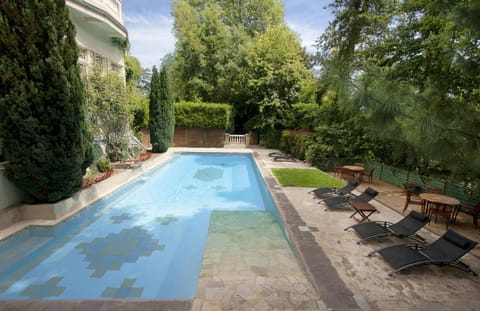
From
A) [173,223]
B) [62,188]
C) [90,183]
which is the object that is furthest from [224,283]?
[90,183]

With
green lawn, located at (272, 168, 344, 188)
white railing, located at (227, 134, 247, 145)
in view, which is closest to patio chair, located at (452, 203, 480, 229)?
green lawn, located at (272, 168, 344, 188)

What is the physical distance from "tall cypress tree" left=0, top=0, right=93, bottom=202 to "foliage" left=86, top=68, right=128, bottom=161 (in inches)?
145

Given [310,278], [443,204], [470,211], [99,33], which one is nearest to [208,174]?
[99,33]

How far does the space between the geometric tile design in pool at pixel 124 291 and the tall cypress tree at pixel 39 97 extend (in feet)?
10.1

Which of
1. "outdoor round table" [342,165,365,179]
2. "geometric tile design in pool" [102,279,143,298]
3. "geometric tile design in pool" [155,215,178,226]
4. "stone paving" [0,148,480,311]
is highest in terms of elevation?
"outdoor round table" [342,165,365,179]

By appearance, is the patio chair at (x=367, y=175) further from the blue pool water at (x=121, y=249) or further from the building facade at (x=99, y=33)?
the building facade at (x=99, y=33)

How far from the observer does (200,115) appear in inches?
798

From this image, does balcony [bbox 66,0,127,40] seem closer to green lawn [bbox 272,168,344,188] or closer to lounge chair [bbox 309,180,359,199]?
green lawn [bbox 272,168,344,188]

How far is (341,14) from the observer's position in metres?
13.0

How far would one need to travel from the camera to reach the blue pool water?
3.80 metres

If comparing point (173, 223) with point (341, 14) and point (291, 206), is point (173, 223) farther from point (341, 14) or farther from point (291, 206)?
point (341, 14)

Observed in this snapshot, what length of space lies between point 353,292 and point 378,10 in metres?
14.5

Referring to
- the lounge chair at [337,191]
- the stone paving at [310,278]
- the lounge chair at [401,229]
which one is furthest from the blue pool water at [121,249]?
the lounge chair at [401,229]

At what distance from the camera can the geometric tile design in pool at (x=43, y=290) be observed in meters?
3.59
